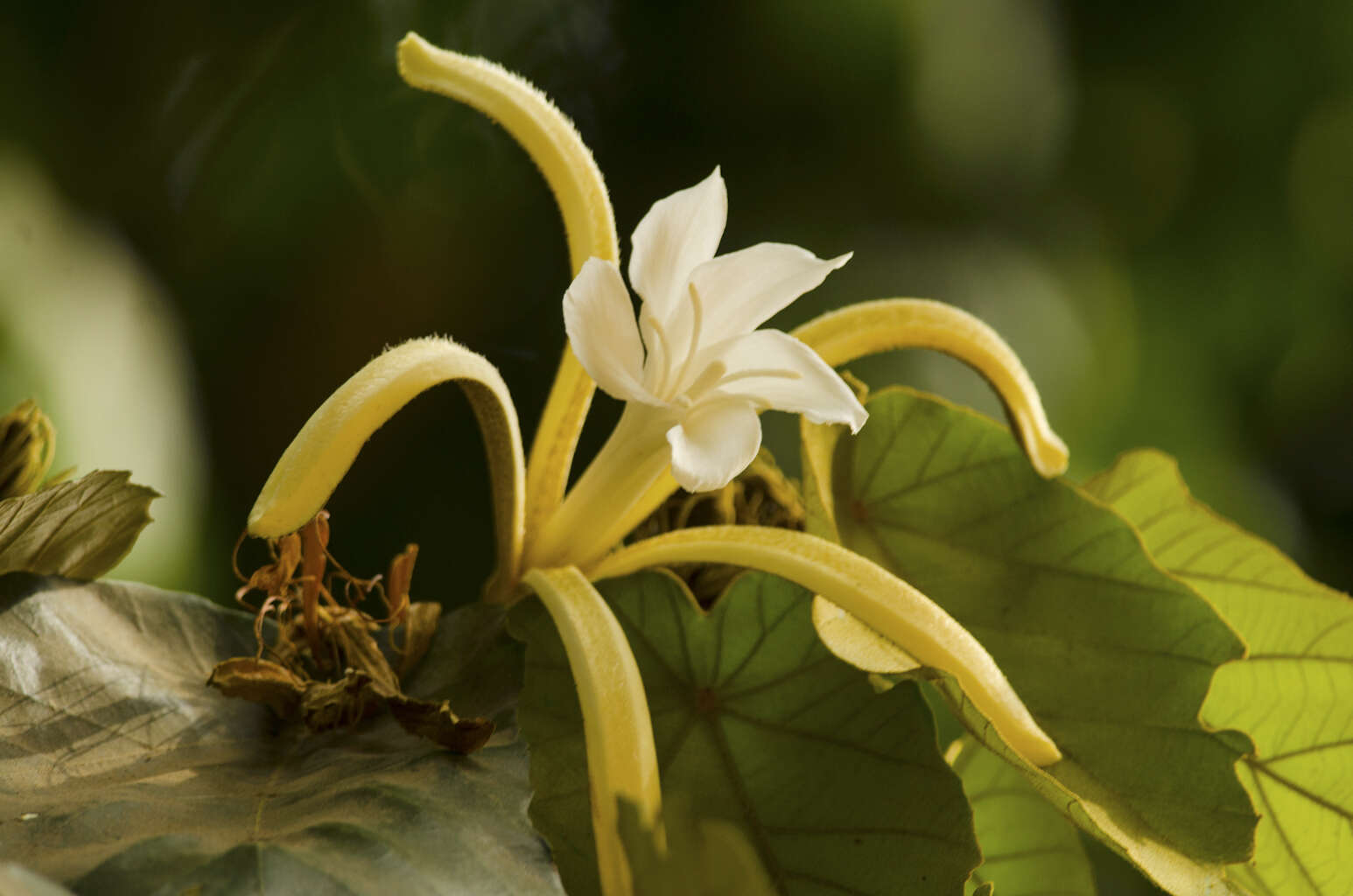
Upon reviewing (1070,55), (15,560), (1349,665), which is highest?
(1070,55)

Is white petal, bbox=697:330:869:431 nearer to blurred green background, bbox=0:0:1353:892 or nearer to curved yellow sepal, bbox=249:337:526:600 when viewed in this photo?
curved yellow sepal, bbox=249:337:526:600

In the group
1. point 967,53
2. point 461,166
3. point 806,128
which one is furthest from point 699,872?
point 967,53

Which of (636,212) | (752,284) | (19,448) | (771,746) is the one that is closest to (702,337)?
(752,284)

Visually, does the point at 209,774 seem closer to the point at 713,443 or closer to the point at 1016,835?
the point at 713,443

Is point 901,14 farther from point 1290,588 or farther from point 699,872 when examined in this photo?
point 699,872

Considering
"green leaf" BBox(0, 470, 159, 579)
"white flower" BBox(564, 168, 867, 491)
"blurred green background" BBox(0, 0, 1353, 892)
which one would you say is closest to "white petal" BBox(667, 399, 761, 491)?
"white flower" BBox(564, 168, 867, 491)
